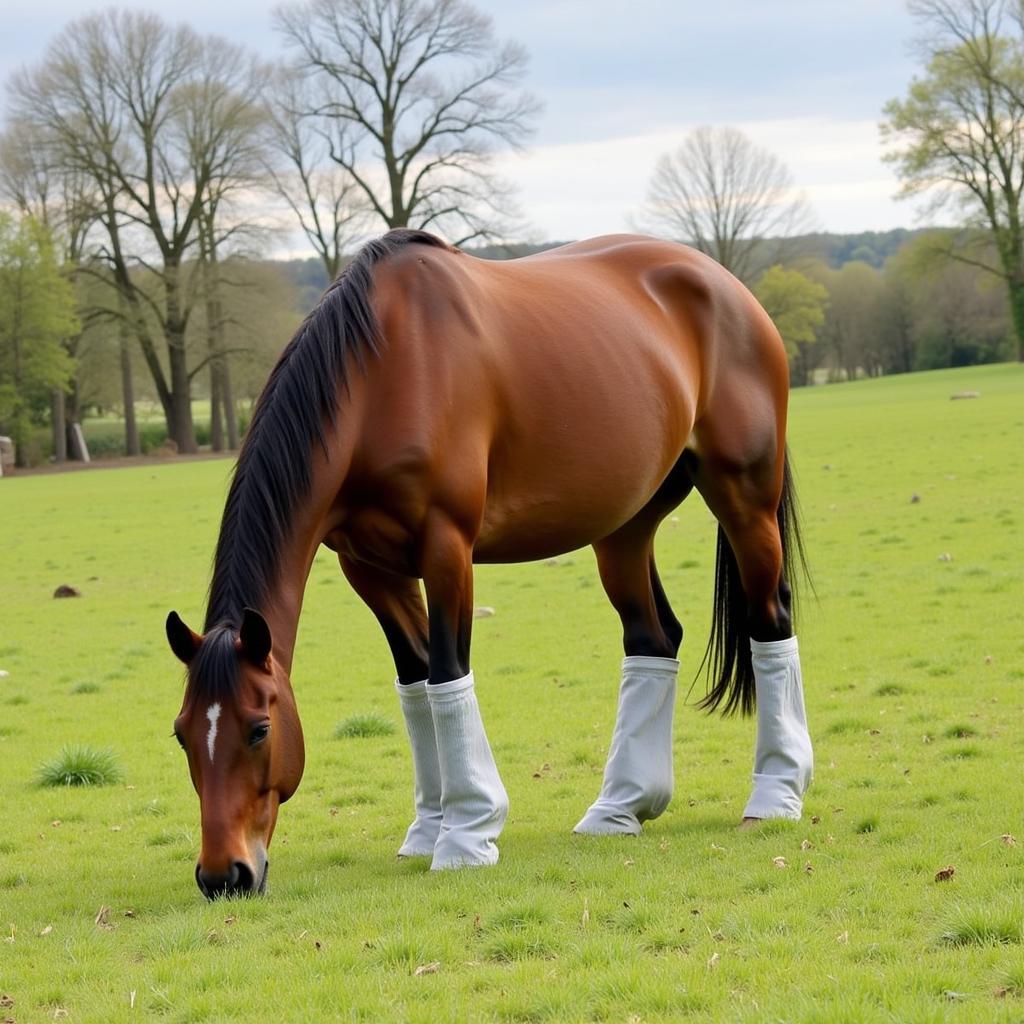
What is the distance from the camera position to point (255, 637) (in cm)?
447

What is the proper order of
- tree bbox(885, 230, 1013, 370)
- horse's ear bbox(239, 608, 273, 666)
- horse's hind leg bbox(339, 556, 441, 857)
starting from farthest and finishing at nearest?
tree bbox(885, 230, 1013, 370) → horse's hind leg bbox(339, 556, 441, 857) → horse's ear bbox(239, 608, 273, 666)

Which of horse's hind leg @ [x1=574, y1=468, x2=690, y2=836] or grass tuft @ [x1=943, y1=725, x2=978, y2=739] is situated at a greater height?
horse's hind leg @ [x1=574, y1=468, x2=690, y2=836]

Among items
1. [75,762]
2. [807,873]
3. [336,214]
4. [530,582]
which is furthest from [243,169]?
[807,873]

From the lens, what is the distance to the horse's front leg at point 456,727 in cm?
517

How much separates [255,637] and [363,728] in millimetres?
4463

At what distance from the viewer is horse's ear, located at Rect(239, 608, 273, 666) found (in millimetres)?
4402

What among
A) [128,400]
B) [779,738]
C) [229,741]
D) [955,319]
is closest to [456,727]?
[229,741]

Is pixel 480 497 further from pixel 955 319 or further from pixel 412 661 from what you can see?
pixel 955 319

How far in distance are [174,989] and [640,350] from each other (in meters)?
3.45

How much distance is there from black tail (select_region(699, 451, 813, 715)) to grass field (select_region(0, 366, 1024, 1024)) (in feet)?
1.65

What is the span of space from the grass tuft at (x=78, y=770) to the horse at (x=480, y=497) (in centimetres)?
281

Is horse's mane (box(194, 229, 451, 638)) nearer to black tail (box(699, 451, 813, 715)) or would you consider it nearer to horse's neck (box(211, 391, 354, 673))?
horse's neck (box(211, 391, 354, 673))

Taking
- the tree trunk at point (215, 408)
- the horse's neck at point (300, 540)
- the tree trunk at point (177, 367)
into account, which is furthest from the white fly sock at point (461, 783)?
the tree trunk at point (215, 408)

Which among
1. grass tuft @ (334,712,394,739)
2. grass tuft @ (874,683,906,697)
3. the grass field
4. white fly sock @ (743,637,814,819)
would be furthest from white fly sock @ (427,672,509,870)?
grass tuft @ (874,683,906,697)
